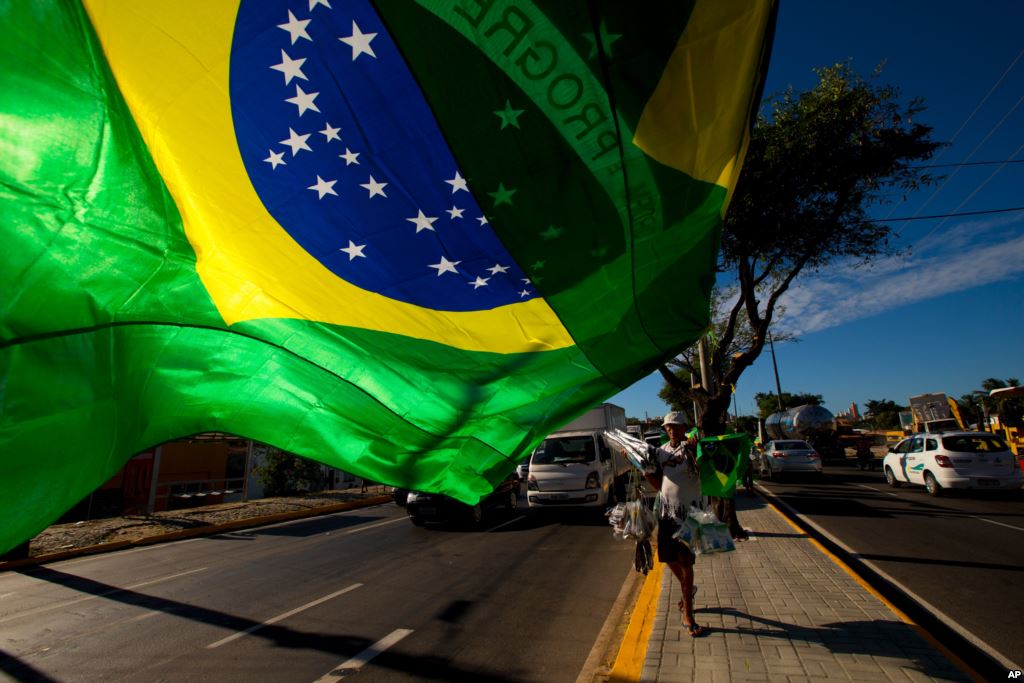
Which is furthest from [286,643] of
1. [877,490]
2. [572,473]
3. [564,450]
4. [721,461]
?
[877,490]

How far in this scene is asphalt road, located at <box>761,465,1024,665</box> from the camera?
5199 millimetres

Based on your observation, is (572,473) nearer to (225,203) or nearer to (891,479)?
(225,203)

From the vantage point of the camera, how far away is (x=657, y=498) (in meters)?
4.89

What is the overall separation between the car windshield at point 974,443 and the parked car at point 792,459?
19.4ft

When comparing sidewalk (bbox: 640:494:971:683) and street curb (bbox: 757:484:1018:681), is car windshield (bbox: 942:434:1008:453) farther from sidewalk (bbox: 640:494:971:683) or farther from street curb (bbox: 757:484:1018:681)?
sidewalk (bbox: 640:494:971:683)

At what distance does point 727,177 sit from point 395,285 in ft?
4.01

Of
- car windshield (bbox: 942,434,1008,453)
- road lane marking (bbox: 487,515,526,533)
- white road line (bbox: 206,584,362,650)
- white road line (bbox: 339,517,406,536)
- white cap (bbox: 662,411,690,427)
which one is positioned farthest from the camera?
car windshield (bbox: 942,434,1008,453)

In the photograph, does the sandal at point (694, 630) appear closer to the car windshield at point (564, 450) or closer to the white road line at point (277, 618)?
the white road line at point (277, 618)

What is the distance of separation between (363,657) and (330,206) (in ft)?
15.8

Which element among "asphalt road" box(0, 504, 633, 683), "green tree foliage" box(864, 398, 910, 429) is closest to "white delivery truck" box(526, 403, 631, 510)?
"asphalt road" box(0, 504, 633, 683)

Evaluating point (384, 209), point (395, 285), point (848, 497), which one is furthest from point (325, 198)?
point (848, 497)

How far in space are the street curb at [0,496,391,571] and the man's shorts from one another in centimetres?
1204

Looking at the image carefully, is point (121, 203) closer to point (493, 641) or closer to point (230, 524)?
point (493, 641)

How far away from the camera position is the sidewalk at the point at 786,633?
3.67 m
